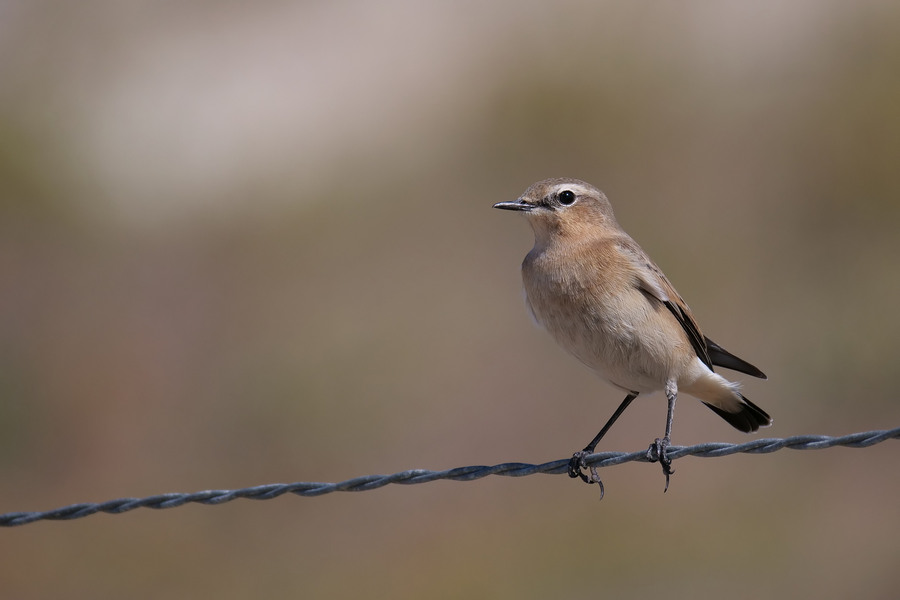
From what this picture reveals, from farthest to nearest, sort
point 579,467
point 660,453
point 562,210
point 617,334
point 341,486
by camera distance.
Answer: point 562,210
point 617,334
point 579,467
point 660,453
point 341,486

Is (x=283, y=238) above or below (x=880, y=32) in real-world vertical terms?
below

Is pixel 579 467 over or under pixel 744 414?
under

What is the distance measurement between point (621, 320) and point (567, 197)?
1307 millimetres

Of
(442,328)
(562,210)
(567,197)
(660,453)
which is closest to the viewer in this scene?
(660,453)

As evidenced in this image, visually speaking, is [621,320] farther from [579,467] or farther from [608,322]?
[579,467]

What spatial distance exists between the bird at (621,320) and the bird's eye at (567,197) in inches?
4.1

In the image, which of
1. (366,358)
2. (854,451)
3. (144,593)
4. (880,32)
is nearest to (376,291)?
(366,358)

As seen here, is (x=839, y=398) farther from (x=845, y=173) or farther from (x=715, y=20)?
(x=715, y=20)

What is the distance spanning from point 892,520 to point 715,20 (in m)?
13.2

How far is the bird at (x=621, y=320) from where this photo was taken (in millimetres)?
5895

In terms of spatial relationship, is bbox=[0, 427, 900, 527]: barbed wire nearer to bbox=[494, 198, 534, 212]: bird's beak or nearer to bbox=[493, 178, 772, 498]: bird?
bbox=[493, 178, 772, 498]: bird

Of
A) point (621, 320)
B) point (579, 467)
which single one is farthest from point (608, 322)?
point (579, 467)

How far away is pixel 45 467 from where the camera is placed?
1131 centimetres

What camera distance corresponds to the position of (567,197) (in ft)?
22.5
